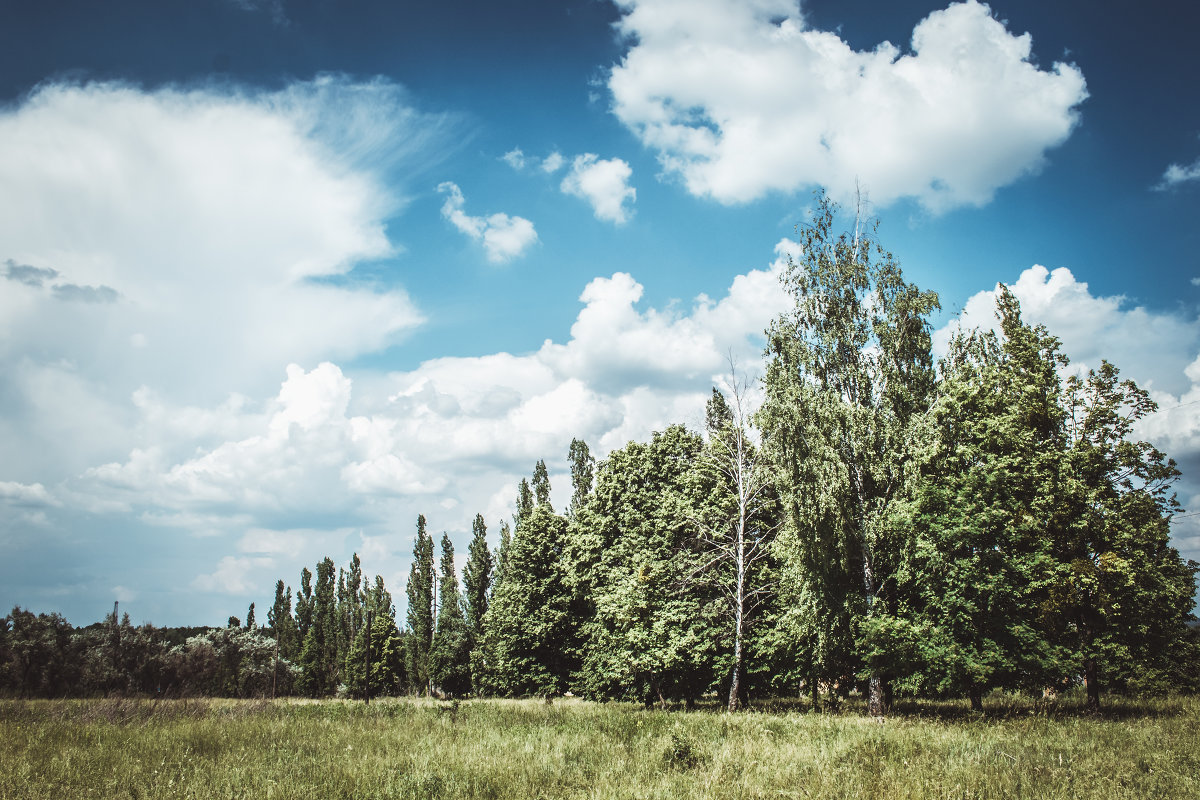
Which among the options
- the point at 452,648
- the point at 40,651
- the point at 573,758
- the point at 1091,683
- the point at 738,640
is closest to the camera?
the point at 573,758

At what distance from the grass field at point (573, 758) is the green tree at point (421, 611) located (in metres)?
49.3

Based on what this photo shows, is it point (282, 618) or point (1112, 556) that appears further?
point (282, 618)

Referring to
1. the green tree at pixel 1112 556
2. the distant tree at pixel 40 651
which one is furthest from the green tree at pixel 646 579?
the distant tree at pixel 40 651

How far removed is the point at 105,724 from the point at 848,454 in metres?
24.3

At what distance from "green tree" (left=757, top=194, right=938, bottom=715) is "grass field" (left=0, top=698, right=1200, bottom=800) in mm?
4885

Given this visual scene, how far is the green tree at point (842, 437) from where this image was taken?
21047mm

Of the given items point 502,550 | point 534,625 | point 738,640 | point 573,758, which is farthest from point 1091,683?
point 502,550

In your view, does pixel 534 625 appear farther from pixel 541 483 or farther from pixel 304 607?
pixel 304 607

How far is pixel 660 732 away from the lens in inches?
589

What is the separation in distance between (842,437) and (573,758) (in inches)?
594

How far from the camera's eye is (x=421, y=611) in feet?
217

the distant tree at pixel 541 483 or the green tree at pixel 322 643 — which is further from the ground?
the distant tree at pixel 541 483

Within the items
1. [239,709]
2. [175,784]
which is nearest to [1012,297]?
[175,784]

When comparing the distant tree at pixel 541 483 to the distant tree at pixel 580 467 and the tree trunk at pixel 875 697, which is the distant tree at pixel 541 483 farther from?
the tree trunk at pixel 875 697
